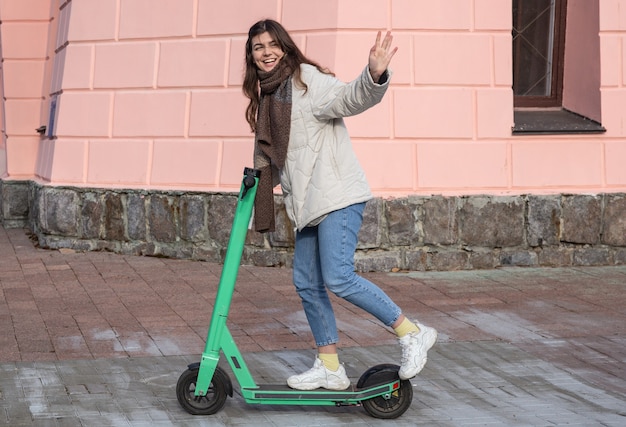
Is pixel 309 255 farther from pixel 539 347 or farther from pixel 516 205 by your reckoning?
pixel 516 205

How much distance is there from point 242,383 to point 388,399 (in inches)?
25.5

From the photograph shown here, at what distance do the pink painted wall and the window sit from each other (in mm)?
43

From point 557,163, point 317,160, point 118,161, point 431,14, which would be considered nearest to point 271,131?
point 317,160

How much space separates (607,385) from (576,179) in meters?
4.53

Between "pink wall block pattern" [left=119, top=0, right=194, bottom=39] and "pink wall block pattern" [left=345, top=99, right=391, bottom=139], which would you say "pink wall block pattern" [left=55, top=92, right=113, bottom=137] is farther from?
"pink wall block pattern" [left=345, top=99, right=391, bottom=139]

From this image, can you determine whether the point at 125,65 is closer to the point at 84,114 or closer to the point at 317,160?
the point at 84,114

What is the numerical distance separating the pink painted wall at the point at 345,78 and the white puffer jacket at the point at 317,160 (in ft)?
14.3

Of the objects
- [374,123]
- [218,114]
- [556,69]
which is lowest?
[374,123]

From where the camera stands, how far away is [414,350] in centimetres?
521

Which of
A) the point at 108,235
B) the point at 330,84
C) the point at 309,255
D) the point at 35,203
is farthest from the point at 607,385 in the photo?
the point at 35,203

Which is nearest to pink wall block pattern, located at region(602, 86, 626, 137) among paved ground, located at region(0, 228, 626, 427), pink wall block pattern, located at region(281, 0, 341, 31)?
paved ground, located at region(0, 228, 626, 427)

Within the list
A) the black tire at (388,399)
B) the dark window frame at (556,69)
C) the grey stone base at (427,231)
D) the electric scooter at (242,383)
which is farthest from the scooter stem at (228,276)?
the dark window frame at (556,69)

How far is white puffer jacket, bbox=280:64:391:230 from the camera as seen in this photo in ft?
17.3

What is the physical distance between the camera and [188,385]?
5.24m
